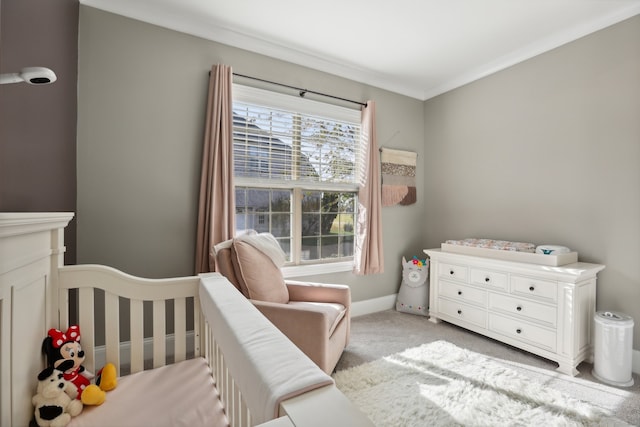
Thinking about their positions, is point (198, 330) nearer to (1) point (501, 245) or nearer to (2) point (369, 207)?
(2) point (369, 207)

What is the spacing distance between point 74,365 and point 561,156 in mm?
3396

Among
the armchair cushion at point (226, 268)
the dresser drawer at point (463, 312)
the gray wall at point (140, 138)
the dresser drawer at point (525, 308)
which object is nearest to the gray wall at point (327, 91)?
the gray wall at point (140, 138)

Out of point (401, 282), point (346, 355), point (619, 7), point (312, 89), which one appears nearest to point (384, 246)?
point (401, 282)

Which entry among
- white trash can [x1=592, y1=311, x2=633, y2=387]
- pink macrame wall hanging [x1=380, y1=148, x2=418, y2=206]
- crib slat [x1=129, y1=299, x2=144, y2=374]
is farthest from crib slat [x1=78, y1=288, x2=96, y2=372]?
white trash can [x1=592, y1=311, x2=633, y2=387]

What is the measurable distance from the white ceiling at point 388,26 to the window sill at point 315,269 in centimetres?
192

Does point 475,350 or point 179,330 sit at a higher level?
point 179,330

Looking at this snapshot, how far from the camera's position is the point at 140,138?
2.16m

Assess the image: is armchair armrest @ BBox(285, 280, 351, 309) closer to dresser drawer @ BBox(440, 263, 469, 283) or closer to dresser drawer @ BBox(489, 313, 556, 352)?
dresser drawer @ BBox(440, 263, 469, 283)

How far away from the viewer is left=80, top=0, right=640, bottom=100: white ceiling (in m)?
2.10

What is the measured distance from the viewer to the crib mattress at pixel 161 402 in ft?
3.10

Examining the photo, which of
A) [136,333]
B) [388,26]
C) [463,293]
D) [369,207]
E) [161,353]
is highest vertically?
[388,26]

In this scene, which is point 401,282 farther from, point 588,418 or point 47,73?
point 47,73

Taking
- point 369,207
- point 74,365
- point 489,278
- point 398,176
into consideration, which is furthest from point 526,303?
point 74,365

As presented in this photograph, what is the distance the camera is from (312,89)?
2.87m
